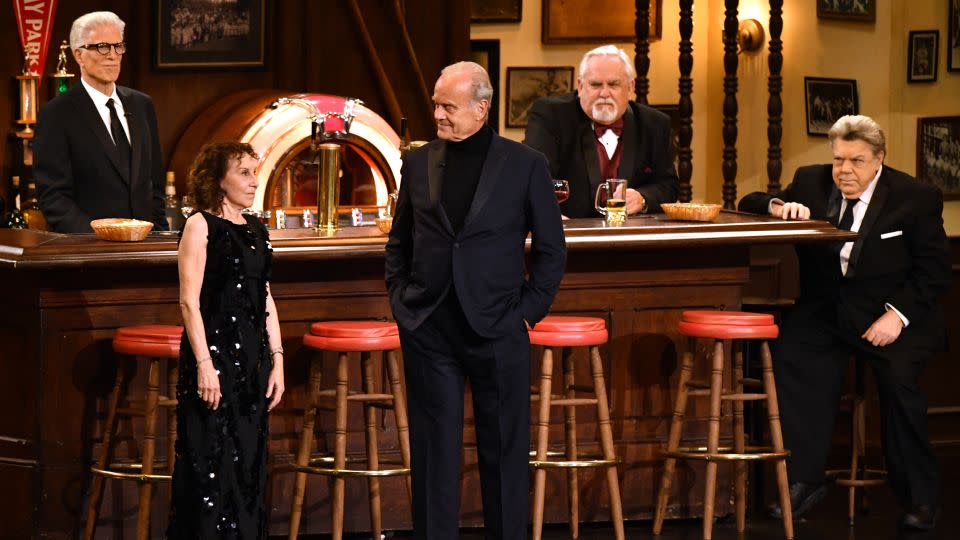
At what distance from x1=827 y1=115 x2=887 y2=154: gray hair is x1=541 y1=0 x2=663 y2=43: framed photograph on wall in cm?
401

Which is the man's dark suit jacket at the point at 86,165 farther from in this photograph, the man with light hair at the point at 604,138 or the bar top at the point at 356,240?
the man with light hair at the point at 604,138

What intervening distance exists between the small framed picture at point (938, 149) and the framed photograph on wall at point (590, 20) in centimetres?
214

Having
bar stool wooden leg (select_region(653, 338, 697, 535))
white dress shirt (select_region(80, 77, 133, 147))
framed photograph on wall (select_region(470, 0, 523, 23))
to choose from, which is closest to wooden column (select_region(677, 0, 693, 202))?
framed photograph on wall (select_region(470, 0, 523, 23))

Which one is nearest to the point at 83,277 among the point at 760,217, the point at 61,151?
the point at 61,151

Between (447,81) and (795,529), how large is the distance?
2.72 meters

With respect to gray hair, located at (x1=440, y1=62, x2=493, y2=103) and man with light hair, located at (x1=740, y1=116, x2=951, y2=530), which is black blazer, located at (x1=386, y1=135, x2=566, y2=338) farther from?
man with light hair, located at (x1=740, y1=116, x2=951, y2=530)

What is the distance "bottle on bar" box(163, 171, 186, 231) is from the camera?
646cm

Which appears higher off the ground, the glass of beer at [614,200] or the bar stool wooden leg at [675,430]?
the glass of beer at [614,200]

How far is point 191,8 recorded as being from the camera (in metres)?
8.09

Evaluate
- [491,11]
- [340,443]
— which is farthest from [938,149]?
[340,443]

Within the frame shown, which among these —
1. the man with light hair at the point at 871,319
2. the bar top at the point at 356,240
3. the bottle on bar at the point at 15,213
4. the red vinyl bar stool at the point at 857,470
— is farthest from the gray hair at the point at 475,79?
the bottle on bar at the point at 15,213

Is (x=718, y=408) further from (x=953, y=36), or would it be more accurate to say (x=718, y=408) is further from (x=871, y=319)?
(x=953, y=36)

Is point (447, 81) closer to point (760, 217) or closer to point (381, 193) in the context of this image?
point (760, 217)

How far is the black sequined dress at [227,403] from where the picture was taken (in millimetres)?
4977
